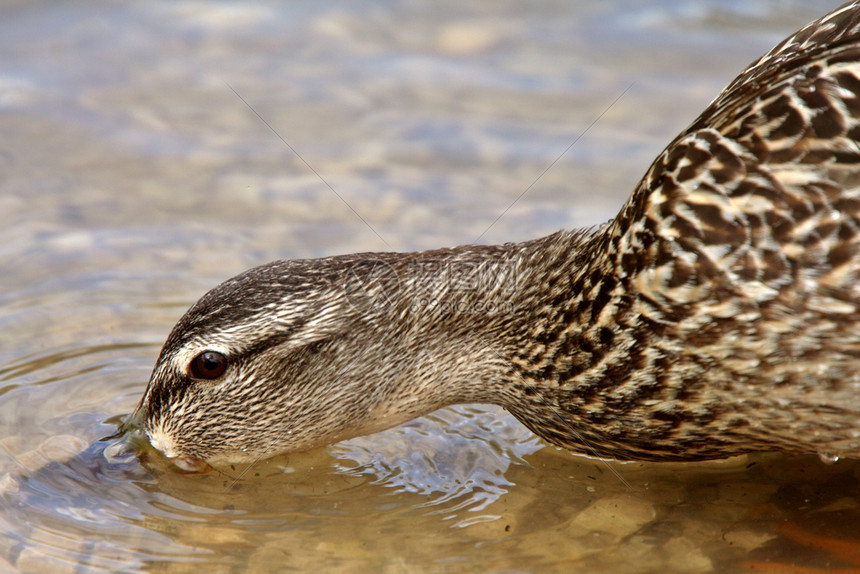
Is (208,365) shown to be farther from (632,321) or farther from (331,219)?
(331,219)

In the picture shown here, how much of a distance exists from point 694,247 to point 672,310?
0.34 meters

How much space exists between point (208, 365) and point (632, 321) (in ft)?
7.76

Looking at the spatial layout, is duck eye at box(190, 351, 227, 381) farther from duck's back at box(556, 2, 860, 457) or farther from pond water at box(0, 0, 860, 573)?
duck's back at box(556, 2, 860, 457)

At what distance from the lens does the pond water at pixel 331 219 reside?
5906mm

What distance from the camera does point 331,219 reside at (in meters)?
8.93

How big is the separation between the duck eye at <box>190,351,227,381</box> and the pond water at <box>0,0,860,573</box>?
0.66m

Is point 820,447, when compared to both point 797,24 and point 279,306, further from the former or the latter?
point 797,24

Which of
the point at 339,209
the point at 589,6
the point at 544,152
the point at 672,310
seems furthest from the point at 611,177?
the point at 672,310

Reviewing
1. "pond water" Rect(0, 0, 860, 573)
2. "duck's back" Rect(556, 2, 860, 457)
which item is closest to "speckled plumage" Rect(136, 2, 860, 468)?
"duck's back" Rect(556, 2, 860, 457)

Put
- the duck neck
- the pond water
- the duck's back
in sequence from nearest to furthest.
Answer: the duck's back → the pond water → the duck neck

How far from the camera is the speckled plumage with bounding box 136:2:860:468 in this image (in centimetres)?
513

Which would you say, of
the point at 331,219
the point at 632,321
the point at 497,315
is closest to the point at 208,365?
the point at 497,315

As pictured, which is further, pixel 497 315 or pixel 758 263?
pixel 497 315

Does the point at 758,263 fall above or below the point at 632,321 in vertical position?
above
